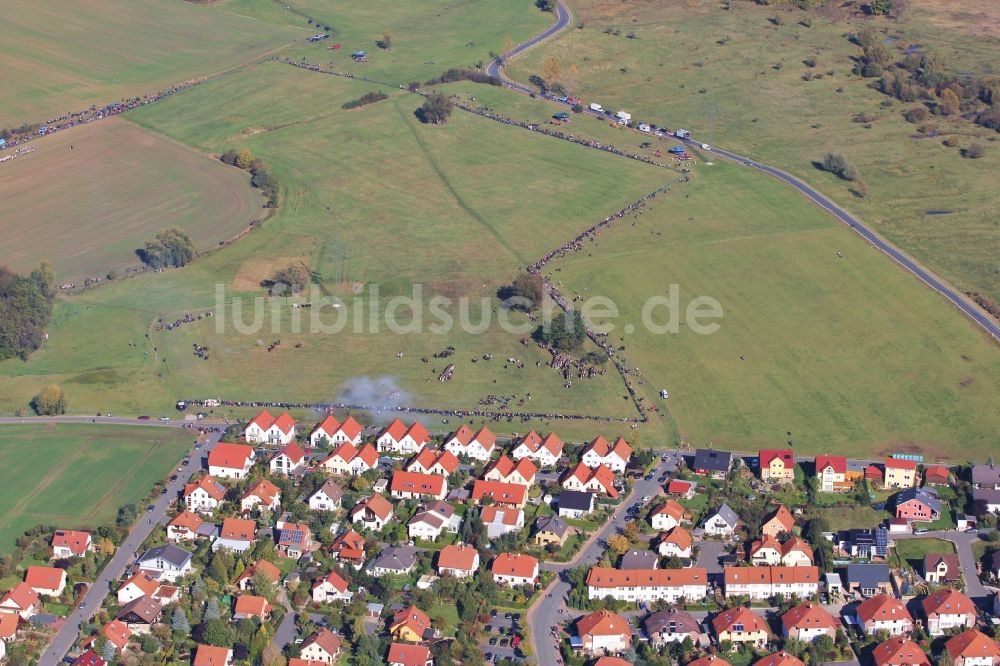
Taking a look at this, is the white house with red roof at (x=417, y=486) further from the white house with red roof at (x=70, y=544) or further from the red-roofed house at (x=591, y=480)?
the white house with red roof at (x=70, y=544)

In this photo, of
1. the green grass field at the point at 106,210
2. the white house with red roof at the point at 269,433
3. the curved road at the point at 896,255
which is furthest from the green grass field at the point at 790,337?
the green grass field at the point at 106,210

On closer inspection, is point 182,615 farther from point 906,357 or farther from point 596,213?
point 596,213

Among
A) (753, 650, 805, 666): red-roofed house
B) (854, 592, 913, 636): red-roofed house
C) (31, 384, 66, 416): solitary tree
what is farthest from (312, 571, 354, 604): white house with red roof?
(31, 384, 66, 416): solitary tree

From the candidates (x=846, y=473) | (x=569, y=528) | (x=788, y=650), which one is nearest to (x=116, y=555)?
(x=569, y=528)

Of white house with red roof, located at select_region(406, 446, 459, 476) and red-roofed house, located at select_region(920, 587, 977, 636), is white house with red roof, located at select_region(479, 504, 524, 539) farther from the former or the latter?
red-roofed house, located at select_region(920, 587, 977, 636)

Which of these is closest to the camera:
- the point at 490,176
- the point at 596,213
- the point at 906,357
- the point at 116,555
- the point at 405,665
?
the point at 405,665

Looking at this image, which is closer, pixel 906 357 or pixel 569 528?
pixel 569 528

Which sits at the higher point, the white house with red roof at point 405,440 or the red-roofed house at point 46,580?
the red-roofed house at point 46,580

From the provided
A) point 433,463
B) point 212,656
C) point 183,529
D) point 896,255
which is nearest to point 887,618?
point 433,463
